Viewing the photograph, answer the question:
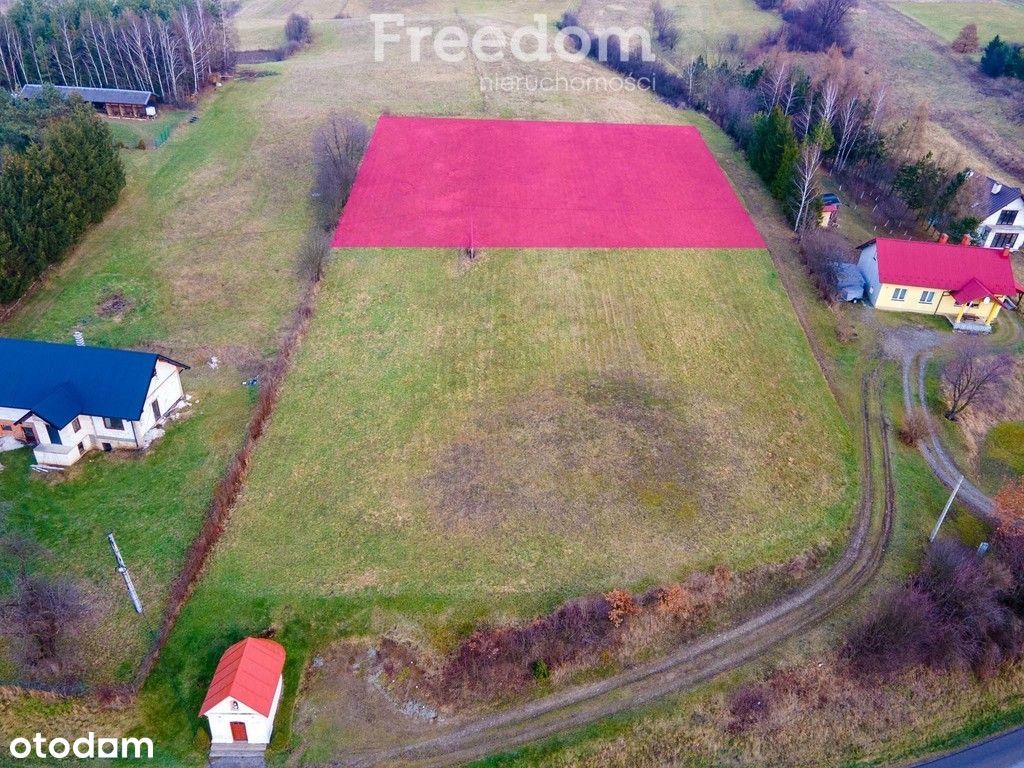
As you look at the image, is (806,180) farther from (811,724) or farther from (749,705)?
(749,705)

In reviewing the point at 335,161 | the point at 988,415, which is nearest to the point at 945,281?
the point at 988,415

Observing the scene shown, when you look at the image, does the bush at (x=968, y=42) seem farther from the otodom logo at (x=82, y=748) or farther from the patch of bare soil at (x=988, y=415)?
the otodom logo at (x=82, y=748)

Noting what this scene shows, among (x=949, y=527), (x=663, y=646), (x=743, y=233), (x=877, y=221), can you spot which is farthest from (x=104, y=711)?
(x=877, y=221)

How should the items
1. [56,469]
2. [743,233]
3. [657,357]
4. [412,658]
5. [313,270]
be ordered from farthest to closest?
[743,233]
[313,270]
[657,357]
[56,469]
[412,658]

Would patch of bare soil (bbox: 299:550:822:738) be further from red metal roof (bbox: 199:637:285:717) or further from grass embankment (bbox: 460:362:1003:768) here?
grass embankment (bbox: 460:362:1003:768)

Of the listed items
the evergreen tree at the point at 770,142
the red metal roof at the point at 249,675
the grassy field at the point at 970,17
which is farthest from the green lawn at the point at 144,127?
the grassy field at the point at 970,17

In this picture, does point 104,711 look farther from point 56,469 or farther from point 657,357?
point 657,357

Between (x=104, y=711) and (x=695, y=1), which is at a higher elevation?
(x=695, y=1)
